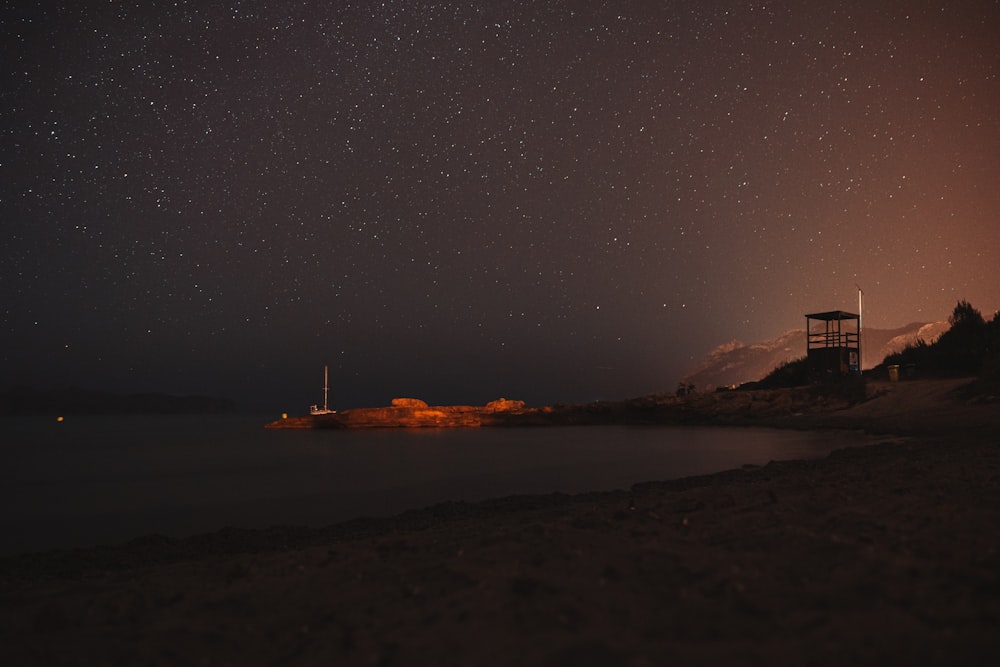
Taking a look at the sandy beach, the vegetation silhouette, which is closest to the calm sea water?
the sandy beach

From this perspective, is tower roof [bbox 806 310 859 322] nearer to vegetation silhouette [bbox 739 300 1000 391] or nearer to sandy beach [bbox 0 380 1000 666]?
vegetation silhouette [bbox 739 300 1000 391]

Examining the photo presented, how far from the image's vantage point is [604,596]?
3201 millimetres

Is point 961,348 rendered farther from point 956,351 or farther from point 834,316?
point 834,316

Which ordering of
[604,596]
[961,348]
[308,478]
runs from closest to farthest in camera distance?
[604,596] < [308,478] < [961,348]

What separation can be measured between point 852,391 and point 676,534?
32902 mm

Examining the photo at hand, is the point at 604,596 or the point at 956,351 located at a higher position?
the point at 956,351

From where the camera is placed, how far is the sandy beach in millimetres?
2537

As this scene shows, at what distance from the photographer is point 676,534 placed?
4.57 meters

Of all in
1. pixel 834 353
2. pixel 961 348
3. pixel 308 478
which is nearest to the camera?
pixel 308 478

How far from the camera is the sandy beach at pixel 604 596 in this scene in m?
2.54

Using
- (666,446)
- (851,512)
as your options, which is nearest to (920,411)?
(666,446)

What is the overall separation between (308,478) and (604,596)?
19.8 metres

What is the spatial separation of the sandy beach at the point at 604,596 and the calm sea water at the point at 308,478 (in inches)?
307

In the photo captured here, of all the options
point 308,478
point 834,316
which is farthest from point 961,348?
point 308,478
